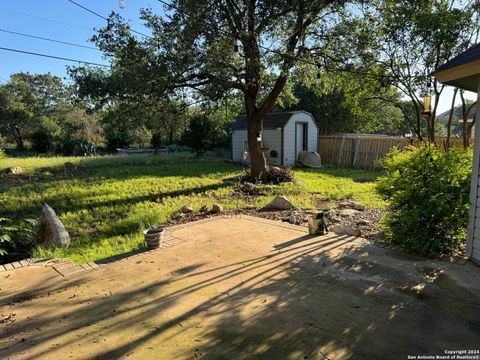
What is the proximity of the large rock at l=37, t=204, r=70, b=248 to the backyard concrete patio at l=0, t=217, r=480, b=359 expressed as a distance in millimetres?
986

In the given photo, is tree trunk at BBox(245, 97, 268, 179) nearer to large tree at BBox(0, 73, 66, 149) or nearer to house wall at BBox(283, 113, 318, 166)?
house wall at BBox(283, 113, 318, 166)

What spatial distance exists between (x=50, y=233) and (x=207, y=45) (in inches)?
225

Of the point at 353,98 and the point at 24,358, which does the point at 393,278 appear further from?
the point at 353,98

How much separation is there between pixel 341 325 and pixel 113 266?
A: 9.29 ft

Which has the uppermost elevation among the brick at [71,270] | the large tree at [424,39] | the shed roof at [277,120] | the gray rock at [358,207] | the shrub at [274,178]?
the large tree at [424,39]

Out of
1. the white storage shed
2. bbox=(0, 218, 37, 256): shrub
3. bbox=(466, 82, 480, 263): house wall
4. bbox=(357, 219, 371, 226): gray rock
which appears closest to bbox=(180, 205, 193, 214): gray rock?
bbox=(0, 218, 37, 256): shrub

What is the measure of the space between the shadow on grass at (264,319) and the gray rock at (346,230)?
1423 mm

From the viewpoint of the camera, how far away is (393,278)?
11.9 feet

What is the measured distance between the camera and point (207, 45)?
27.5ft

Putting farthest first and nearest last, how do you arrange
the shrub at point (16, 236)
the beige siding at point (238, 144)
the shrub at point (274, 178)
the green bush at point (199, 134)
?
the beige siding at point (238, 144) → the green bush at point (199, 134) → the shrub at point (274, 178) → the shrub at point (16, 236)

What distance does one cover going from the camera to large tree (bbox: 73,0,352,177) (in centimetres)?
821

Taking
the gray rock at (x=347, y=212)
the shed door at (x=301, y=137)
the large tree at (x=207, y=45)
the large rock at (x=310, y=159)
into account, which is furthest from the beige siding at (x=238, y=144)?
the gray rock at (x=347, y=212)

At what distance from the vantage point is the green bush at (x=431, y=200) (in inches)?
169

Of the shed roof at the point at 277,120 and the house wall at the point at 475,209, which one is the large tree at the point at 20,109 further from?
the house wall at the point at 475,209
